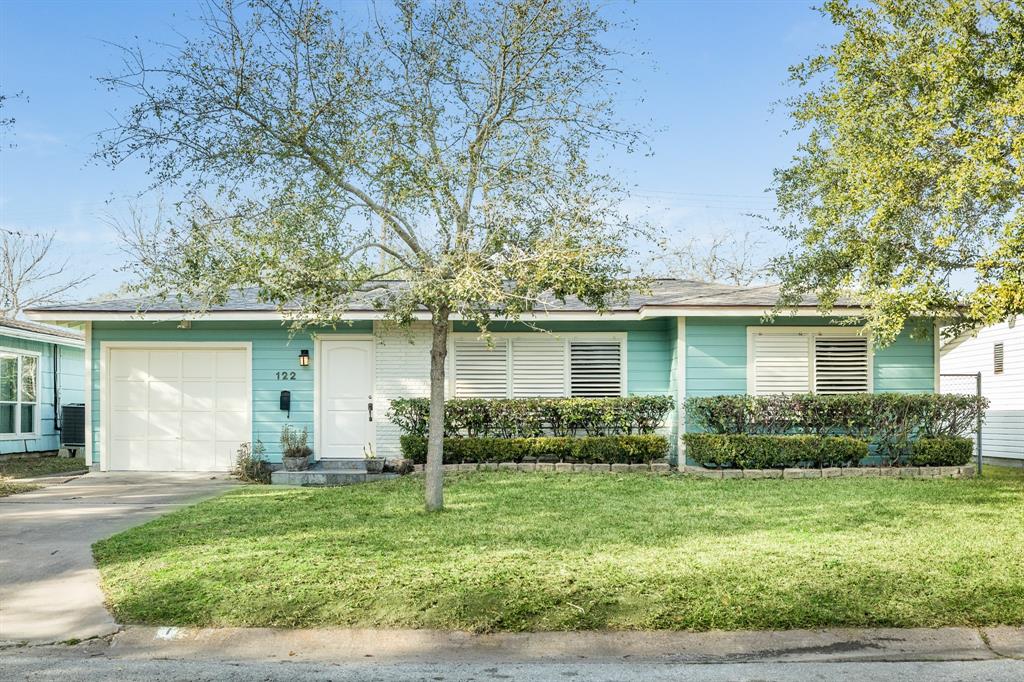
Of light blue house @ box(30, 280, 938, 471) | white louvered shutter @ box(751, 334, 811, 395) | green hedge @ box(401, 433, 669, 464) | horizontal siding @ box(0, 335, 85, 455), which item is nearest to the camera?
green hedge @ box(401, 433, 669, 464)

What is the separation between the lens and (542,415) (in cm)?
1247

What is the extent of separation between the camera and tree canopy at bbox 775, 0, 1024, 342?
318 inches

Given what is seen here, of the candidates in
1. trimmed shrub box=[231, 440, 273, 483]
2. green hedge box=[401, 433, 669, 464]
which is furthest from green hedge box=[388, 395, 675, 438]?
trimmed shrub box=[231, 440, 273, 483]

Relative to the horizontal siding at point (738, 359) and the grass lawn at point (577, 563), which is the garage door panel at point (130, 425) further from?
the horizontal siding at point (738, 359)

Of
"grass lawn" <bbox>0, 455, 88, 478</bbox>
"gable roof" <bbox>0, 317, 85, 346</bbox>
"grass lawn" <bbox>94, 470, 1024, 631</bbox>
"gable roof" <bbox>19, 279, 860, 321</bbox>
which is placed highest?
"gable roof" <bbox>19, 279, 860, 321</bbox>

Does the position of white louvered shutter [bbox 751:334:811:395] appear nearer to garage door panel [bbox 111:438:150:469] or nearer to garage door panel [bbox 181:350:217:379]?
garage door panel [bbox 181:350:217:379]

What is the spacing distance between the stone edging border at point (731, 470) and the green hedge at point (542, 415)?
2.05 ft

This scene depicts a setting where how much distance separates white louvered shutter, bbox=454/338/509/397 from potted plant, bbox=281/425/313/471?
263 centimetres

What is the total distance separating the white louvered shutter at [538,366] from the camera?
13.3 metres

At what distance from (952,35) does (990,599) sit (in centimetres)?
656

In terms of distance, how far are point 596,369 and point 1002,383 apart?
10.2m

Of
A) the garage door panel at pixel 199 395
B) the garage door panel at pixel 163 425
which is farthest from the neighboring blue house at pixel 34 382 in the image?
the garage door panel at pixel 199 395

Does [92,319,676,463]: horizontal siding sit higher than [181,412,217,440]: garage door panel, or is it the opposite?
[92,319,676,463]: horizontal siding

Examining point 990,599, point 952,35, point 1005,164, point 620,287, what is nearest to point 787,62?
point 952,35
